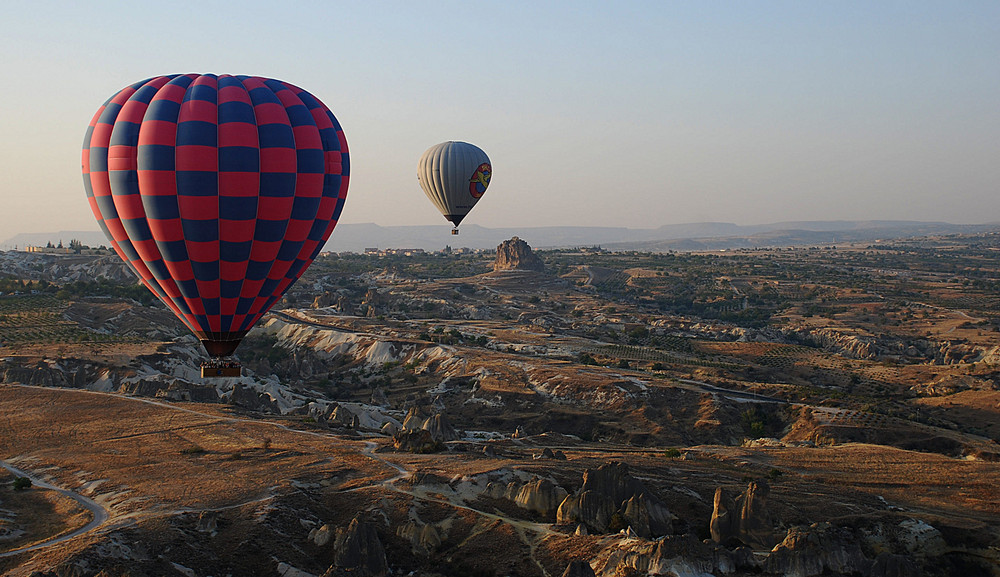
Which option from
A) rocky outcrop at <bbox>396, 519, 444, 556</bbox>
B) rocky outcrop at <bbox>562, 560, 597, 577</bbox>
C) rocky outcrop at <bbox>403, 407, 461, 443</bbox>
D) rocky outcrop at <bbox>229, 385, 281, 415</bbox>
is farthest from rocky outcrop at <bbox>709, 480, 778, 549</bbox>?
rocky outcrop at <bbox>229, 385, 281, 415</bbox>

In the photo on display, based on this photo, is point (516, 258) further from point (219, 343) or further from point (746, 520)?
point (746, 520)

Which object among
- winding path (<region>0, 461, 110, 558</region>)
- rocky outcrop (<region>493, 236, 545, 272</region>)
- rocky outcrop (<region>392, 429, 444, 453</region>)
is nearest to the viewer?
winding path (<region>0, 461, 110, 558</region>)

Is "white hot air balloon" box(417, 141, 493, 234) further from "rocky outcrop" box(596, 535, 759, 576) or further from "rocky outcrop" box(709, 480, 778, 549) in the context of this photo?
"rocky outcrop" box(596, 535, 759, 576)

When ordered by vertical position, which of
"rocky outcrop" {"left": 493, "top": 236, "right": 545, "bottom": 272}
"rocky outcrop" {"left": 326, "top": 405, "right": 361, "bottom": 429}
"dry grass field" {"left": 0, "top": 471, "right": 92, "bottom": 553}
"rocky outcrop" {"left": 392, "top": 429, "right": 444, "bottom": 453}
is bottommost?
"rocky outcrop" {"left": 326, "top": 405, "right": 361, "bottom": 429}

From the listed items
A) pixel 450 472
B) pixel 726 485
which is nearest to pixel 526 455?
pixel 450 472

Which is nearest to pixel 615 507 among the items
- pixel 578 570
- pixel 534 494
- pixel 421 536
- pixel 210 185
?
pixel 534 494

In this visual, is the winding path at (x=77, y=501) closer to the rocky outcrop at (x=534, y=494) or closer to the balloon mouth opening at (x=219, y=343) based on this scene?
the balloon mouth opening at (x=219, y=343)

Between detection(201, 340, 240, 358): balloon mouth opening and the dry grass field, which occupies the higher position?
detection(201, 340, 240, 358): balloon mouth opening
